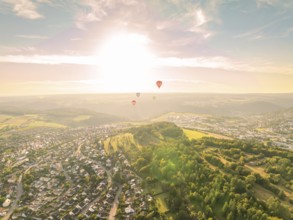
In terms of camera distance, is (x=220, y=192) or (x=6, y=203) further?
(x=6, y=203)

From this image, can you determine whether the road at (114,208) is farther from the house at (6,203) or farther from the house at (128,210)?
the house at (6,203)

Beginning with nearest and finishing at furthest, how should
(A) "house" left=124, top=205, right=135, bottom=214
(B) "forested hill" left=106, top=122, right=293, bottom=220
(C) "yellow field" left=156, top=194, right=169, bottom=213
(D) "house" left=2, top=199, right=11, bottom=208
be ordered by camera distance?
1. (B) "forested hill" left=106, top=122, right=293, bottom=220
2. (A) "house" left=124, top=205, right=135, bottom=214
3. (C) "yellow field" left=156, top=194, right=169, bottom=213
4. (D) "house" left=2, top=199, right=11, bottom=208

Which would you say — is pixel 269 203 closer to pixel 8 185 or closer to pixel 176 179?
pixel 176 179

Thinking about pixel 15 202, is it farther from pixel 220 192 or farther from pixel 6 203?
pixel 220 192

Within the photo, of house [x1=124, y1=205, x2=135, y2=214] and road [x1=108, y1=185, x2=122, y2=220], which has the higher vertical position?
house [x1=124, y1=205, x2=135, y2=214]

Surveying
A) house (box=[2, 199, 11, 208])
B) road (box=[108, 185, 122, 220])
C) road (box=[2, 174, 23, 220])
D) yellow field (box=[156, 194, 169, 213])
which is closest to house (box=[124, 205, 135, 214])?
road (box=[108, 185, 122, 220])

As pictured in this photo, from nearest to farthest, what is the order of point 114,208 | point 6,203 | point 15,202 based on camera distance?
point 114,208 < point 6,203 < point 15,202

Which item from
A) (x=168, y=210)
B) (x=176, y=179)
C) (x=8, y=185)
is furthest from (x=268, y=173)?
(x=8, y=185)

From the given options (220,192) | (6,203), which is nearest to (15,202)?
(6,203)

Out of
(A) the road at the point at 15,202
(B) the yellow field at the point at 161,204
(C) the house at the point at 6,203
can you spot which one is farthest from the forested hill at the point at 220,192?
(C) the house at the point at 6,203

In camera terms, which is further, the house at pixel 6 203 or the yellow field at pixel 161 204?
the house at pixel 6 203

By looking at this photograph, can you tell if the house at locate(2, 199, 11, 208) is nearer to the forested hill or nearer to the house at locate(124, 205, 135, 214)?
the forested hill
